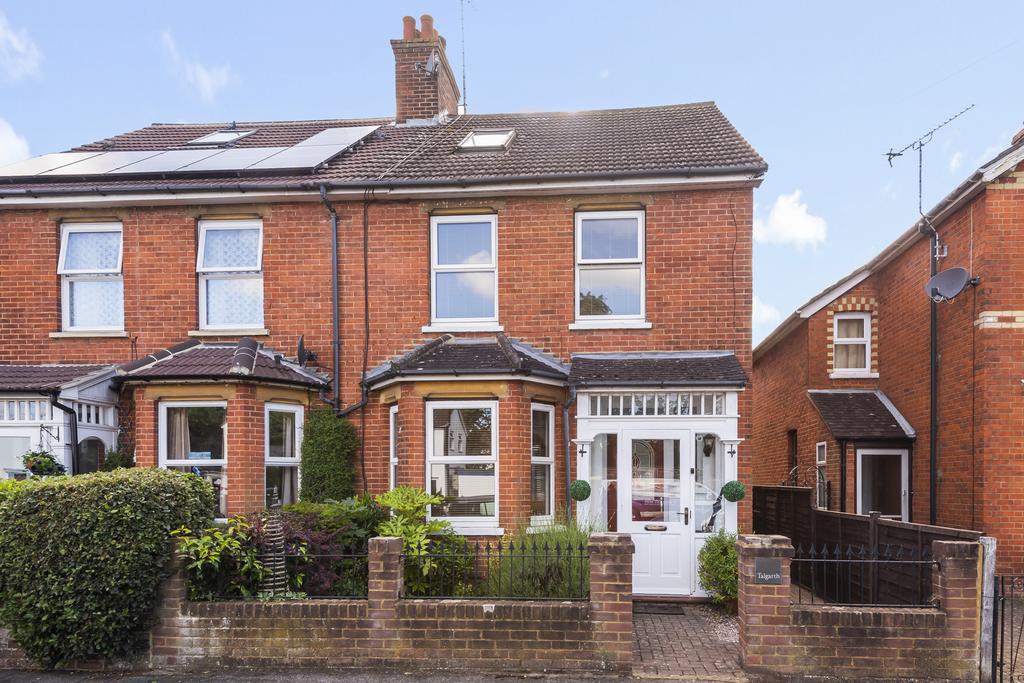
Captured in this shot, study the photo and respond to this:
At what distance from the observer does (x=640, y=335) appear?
9.99 meters

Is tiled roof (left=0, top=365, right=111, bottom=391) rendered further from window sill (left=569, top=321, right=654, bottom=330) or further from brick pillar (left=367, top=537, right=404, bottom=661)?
window sill (left=569, top=321, right=654, bottom=330)

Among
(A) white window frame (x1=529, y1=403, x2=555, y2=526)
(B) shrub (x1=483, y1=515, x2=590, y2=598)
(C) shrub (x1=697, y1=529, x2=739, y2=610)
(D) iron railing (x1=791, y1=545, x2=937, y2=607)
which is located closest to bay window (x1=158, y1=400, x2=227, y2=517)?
(A) white window frame (x1=529, y1=403, x2=555, y2=526)

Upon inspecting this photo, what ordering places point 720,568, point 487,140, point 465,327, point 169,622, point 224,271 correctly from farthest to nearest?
point 487,140 → point 224,271 → point 465,327 → point 720,568 → point 169,622

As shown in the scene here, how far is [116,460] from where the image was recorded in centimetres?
976

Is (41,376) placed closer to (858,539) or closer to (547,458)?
(547,458)

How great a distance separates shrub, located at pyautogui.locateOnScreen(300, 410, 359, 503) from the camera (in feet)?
32.0

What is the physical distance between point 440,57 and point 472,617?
11.1 meters

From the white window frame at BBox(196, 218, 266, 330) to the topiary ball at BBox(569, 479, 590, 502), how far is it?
5.32m

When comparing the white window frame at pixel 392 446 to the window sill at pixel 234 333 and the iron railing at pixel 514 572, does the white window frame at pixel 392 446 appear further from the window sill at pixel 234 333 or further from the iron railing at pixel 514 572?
the window sill at pixel 234 333

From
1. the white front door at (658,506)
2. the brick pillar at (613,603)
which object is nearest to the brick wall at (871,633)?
the brick pillar at (613,603)

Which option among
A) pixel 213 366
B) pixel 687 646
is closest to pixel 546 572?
pixel 687 646

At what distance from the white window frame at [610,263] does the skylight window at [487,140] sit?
2408 mm

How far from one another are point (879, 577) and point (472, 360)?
18.7 ft

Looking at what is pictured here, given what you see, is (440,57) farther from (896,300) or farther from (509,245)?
(896,300)
